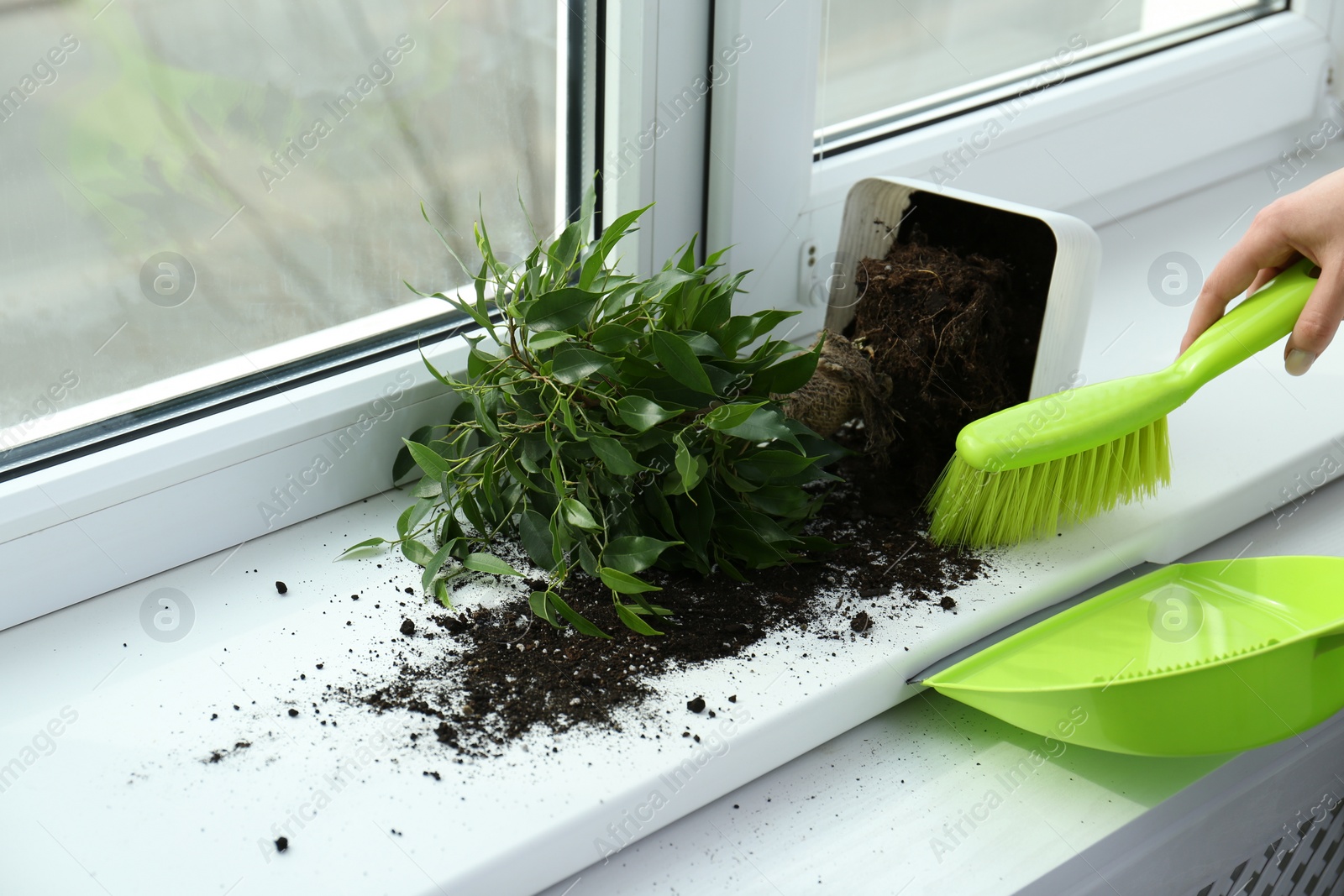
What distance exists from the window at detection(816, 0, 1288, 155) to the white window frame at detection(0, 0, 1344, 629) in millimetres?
29

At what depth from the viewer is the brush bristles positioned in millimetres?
733

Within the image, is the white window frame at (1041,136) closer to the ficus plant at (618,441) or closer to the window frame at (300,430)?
the window frame at (300,430)

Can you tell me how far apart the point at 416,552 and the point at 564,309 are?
20cm

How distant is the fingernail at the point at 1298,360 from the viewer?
73 centimetres

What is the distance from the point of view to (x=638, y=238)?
0.84m

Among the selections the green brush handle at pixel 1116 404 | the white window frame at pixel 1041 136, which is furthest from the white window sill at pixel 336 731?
the white window frame at pixel 1041 136

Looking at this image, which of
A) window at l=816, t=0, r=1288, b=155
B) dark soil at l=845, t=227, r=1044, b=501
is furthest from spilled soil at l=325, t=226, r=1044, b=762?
window at l=816, t=0, r=1288, b=155

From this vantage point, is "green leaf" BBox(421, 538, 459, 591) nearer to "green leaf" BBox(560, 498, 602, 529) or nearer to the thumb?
"green leaf" BBox(560, 498, 602, 529)

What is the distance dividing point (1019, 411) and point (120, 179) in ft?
1.85

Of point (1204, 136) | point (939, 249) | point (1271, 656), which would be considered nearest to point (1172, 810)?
point (1271, 656)

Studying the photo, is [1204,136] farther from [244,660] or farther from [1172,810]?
[244,660]

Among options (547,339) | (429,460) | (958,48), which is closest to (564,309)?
(547,339)

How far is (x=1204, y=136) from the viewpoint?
1250 mm

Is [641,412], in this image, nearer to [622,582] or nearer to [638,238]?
[622,582]
